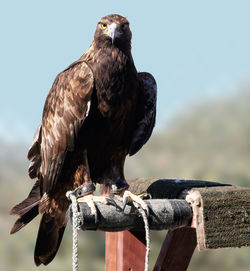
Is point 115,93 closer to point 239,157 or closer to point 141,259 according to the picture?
point 141,259

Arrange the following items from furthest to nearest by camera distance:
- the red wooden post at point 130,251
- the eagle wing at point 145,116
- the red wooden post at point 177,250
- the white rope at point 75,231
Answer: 1. the eagle wing at point 145,116
2. the red wooden post at point 130,251
3. the red wooden post at point 177,250
4. the white rope at point 75,231

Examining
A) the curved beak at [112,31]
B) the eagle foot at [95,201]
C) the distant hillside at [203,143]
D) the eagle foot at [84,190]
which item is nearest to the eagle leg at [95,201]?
the eagle foot at [95,201]

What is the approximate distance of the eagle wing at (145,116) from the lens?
3.78 m

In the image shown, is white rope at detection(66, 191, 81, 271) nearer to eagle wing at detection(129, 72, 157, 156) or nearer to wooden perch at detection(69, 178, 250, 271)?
wooden perch at detection(69, 178, 250, 271)

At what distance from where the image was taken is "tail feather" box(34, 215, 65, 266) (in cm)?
382

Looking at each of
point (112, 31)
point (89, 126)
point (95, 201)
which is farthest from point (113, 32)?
point (95, 201)

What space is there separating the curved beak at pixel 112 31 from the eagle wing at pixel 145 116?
41cm

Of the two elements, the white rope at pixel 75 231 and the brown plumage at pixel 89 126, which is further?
the brown plumage at pixel 89 126

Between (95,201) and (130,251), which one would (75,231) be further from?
(130,251)

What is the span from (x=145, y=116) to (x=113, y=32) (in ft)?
1.92

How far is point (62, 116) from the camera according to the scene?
11.7 ft

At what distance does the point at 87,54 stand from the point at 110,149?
0.61 m

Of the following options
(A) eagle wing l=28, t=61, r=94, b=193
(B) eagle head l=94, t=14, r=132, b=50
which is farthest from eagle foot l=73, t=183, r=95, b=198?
(B) eagle head l=94, t=14, r=132, b=50

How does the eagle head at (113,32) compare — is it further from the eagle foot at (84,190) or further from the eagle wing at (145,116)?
the eagle foot at (84,190)
